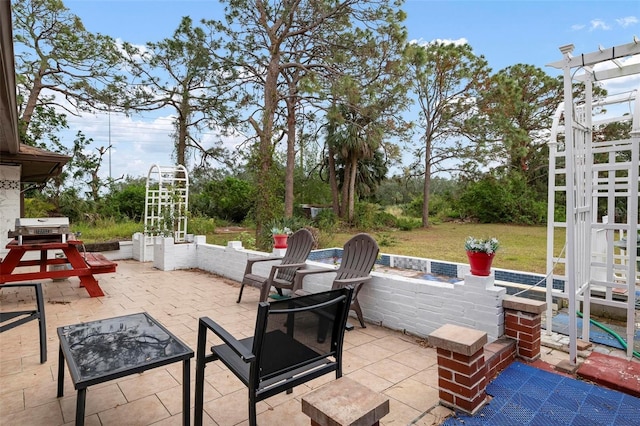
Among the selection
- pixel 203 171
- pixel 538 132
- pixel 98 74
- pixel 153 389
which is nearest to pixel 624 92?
pixel 153 389

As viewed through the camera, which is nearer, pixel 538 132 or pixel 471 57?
pixel 471 57

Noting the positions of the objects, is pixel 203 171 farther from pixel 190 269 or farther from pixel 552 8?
pixel 552 8

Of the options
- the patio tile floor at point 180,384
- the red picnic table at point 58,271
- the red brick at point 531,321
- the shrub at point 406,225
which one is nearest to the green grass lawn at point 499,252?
the shrub at point 406,225

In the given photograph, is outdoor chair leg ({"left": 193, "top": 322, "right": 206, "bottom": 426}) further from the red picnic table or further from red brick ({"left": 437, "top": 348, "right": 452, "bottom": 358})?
the red picnic table

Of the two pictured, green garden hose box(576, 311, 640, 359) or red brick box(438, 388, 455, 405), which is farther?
green garden hose box(576, 311, 640, 359)

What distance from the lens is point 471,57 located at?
15000 mm

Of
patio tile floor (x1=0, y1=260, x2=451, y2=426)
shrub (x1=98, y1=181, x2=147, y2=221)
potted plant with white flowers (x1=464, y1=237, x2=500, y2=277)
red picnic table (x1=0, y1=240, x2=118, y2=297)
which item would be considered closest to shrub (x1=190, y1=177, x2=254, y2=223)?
shrub (x1=98, y1=181, x2=147, y2=221)

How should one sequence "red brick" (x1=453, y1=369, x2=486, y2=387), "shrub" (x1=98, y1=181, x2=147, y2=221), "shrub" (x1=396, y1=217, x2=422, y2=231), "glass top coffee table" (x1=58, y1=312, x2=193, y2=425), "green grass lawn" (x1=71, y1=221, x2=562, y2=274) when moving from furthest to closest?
1. "shrub" (x1=396, y1=217, x2=422, y2=231)
2. "shrub" (x1=98, y1=181, x2=147, y2=221)
3. "green grass lawn" (x1=71, y1=221, x2=562, y2=274)
4. "red brick" (x1=453, y1=369, x2=486, y2=387)
5. "glass top coffee table" (x1=58, y1=312, x2=193, y2=425)

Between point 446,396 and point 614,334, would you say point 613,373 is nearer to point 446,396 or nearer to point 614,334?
point 614,334

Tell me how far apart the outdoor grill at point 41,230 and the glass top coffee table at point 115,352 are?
3.06 metres

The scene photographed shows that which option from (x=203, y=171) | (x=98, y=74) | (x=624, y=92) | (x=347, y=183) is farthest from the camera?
(x=347, y=183)

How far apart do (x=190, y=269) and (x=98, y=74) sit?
7886 mm

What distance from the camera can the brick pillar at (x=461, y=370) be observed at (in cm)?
196

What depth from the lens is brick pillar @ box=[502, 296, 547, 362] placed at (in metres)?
2.57
